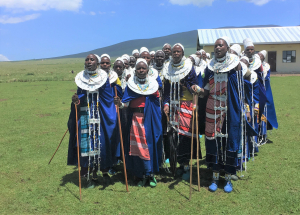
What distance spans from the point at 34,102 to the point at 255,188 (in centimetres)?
1328

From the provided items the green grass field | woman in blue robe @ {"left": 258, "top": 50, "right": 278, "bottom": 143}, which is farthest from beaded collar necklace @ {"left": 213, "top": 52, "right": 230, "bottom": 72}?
woman in blue robe @ {"left": 258, "top": 50, "right": 278, "bottom": 143}

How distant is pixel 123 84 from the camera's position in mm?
6230

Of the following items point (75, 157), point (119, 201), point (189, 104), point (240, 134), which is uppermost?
point (189, 104)

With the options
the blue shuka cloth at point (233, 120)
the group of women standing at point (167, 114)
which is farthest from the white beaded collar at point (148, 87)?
the blue shuka cloth at point (233, 120)

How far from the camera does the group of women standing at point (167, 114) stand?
446 cm

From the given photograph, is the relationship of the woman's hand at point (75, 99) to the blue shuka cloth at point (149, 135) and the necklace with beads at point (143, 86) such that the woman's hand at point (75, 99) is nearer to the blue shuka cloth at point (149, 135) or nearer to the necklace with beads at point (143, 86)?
the blue shuka cloth at point (149, 135)

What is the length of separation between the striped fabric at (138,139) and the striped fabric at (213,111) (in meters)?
1.07

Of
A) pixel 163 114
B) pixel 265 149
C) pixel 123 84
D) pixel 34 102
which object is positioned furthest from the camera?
pixel 34 102

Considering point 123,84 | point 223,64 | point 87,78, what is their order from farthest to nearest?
point 123,84
point 87,78
point 223,64

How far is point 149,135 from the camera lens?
488cm

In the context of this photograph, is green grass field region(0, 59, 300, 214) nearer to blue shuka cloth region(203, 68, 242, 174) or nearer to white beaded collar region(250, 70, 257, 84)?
blue shuka cloth region(203, 68, 242, 174)

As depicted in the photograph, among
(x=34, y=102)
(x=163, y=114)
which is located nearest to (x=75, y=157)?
(x=163, y=114)

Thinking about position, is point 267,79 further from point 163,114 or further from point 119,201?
point 119,201

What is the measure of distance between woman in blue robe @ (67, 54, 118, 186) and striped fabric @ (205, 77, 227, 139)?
5.33ft
